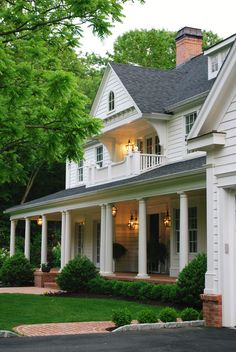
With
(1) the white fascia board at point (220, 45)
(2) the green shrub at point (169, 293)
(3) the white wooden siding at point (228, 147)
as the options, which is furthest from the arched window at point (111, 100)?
(3) the white wooden siding at point (228, 147)

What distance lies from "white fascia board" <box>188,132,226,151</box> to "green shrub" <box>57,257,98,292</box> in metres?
9.98

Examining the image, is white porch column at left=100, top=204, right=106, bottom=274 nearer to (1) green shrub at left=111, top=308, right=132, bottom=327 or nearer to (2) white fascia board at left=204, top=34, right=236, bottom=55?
(2) white fascia board at left=204, top=34, right=236, bottom=55

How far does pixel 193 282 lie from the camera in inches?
573

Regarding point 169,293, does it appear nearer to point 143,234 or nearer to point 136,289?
point 136,289

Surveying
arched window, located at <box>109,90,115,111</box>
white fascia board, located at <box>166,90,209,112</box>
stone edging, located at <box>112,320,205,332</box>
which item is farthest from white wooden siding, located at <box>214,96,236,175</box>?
arched window, located at <box>109,90,115,111</box>

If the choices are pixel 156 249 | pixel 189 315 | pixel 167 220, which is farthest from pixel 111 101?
pixel 189 315

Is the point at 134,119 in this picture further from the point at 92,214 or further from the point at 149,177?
the point at 92,214

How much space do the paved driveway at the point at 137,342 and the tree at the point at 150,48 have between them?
38096 mm

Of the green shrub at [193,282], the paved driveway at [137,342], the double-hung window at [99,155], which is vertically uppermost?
the double-hung window at [99,155]

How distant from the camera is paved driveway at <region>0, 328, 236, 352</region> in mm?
9109

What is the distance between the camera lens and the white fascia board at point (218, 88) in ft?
39.0

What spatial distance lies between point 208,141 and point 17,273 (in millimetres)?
16981

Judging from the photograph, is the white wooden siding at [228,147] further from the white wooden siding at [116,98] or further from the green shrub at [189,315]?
the white wooden siding at [116,98]

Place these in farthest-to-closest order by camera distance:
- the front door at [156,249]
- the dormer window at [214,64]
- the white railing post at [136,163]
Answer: the front door at [156,249], the white railing post at [136,163], the dormer window at [214,64]
